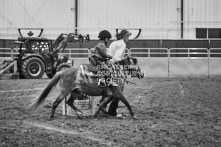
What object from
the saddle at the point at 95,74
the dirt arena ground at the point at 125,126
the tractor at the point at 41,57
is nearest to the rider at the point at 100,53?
the saddle at the point at 95,74

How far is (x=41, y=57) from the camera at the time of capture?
23031 millimetres

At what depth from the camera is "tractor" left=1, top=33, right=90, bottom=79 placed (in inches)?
895

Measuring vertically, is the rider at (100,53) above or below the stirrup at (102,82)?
above

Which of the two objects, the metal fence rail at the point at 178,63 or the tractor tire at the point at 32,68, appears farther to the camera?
the metal fence rail at the point at 178,63

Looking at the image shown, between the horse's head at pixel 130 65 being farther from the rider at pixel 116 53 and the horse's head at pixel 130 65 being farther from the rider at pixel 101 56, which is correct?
the rider at pixel 101 56

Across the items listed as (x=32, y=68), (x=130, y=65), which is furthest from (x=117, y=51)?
(x=32, y=68)

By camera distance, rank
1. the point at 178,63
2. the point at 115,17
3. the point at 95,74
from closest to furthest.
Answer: the point at 95,74 < the point at 178,63 < the point at 115,17

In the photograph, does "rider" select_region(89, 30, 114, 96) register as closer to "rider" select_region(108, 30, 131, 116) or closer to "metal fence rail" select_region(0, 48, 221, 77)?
"rider" select_region(108, 30, 131, 116)

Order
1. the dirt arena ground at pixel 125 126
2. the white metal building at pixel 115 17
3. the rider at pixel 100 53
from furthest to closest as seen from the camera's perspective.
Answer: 1. the white metal building at pixel 115 17
2. the rider at pixel 100 53
3. the dirt arena ground at pixel 125 126

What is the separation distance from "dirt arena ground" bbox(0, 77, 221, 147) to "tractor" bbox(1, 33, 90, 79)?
8.69m

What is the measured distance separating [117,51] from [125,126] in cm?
199

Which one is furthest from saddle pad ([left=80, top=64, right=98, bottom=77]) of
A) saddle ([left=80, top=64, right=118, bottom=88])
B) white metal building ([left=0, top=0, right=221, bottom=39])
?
white metal building ([left=0, top=0, right=221, bottom=39])

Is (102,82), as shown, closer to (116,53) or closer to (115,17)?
(116,53)

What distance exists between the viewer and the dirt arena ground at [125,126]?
7344 millimetres
